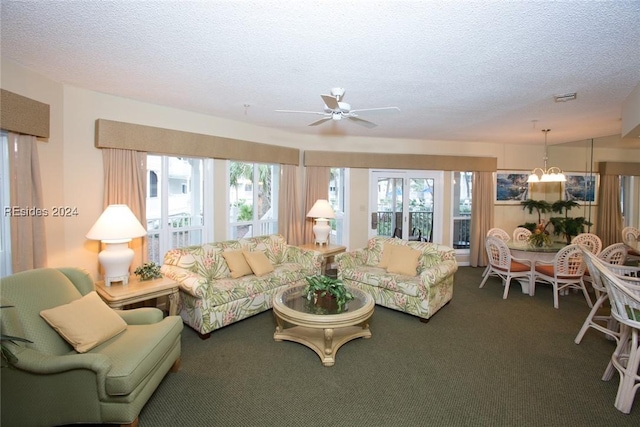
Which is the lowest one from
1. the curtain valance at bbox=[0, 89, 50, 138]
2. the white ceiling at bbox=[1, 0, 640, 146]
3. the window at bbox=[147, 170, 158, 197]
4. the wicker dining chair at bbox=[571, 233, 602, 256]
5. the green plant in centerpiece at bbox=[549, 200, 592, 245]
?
the wicker dining chair at bbox=[571, 233, 602, 256]

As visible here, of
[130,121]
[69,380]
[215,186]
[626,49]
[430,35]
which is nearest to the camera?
[69,380]

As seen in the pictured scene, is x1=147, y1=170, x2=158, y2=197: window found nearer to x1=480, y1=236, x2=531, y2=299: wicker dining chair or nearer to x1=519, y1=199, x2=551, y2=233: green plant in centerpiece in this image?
x1=480, y1=236, x2=531, y2=299: wicker dining chair

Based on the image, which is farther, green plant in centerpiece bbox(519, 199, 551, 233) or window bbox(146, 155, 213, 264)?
green plant in centerpiece bbox(519, 199, 551, 233)

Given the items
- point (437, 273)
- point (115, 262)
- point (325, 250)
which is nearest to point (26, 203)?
point (115, 262)

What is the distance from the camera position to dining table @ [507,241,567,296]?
4675mm

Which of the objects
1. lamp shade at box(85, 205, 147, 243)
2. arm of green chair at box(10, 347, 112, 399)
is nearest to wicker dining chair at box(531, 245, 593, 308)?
arm of green chair at box(10, 347, 112, 399)

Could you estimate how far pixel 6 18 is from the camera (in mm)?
2062

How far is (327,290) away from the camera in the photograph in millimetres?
3262

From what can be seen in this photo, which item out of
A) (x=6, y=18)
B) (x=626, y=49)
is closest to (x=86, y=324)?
(x=6, y=18)

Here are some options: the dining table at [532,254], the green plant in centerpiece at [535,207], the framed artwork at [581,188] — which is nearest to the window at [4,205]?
the dining table at [532,254]

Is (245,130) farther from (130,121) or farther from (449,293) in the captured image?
(449,293)

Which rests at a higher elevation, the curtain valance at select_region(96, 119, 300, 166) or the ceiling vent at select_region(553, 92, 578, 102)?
the ceiling vent at select_region(553, 92, 578, 102)

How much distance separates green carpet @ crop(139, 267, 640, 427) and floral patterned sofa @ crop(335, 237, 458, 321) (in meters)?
0.25

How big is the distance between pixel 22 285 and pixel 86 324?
0.53 meters
